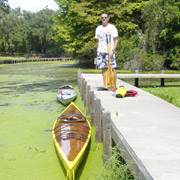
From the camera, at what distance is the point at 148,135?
4.88 meters

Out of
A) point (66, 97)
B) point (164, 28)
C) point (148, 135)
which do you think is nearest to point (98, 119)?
point (148, 135)

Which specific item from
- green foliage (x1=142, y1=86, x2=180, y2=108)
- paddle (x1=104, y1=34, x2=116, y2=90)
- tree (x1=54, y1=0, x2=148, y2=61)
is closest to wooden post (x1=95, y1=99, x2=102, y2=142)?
paddle (x1=104, y1=34, x2=116, y2=90)

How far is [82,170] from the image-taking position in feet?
18.3

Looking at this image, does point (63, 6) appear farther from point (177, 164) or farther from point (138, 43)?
point (177, 164)

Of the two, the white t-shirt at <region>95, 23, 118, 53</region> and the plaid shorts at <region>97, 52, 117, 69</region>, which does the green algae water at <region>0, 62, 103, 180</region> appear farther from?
the white t-shirt at <region>95, 23, 118, 53</region>

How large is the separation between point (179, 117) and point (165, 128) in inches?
36.5

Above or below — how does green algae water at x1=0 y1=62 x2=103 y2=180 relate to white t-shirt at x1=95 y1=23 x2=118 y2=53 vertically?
below

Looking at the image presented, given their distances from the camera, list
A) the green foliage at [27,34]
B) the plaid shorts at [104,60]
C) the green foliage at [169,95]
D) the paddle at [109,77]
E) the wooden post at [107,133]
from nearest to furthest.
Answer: the wooden post at [107,133] → the paddle at [109,77] → the plaid shorts at [104,60] → the green foliage at [169,95] → the green foliage at [27,34]

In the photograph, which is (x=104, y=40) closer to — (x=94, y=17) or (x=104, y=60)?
(x=104, y=60)

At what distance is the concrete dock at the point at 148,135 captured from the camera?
3555 millimetres

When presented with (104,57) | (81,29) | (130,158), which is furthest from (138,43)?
(130,158)

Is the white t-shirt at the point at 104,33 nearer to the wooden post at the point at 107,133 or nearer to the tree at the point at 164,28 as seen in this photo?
the wooden post at the point at 107,133

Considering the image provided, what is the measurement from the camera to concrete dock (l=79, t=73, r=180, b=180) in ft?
11.7

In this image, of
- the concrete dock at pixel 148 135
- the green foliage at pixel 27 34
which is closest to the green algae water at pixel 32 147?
the concrete dock at pixel 148 135
